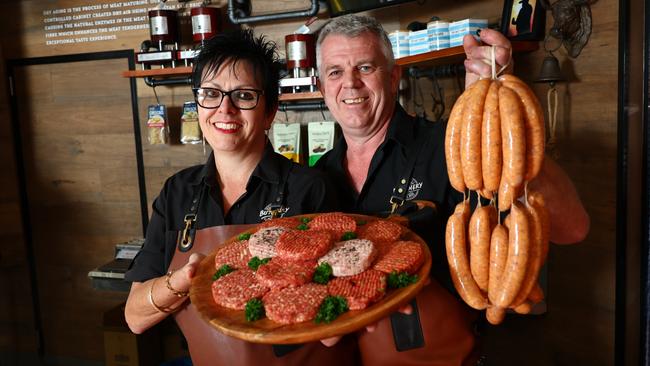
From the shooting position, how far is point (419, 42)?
9.00ft

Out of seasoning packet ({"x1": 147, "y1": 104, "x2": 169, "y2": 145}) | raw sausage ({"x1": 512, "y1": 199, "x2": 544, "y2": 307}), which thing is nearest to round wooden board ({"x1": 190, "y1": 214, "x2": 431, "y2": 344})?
raw sausage ({"x1": 512, "y1": 199, "x2": 544, "y2": 307})

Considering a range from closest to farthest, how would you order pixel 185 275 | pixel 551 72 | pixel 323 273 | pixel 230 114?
pixel 323 273
pixel 185 275
pixel 230 114
pixel 551 72

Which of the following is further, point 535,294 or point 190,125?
point 190,125

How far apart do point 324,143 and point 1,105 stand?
104 inches

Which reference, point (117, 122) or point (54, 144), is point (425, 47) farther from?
point (54, 144)

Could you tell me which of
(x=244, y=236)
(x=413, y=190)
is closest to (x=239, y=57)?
(x=244, y=236)

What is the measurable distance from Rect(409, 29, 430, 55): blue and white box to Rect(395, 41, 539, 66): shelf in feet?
0.20

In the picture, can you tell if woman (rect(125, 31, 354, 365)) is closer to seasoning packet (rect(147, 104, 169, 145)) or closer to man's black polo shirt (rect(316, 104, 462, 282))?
man's black polo shirt (rect(316, 104, 462, 282))

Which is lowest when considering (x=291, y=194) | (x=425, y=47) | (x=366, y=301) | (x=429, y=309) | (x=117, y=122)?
(x=429, y=309)

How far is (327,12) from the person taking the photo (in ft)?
10.8

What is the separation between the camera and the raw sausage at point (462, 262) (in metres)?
1.18

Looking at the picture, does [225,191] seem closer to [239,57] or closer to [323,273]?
[239,57]

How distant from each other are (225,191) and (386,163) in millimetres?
569

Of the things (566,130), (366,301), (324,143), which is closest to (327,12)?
(324,143)
